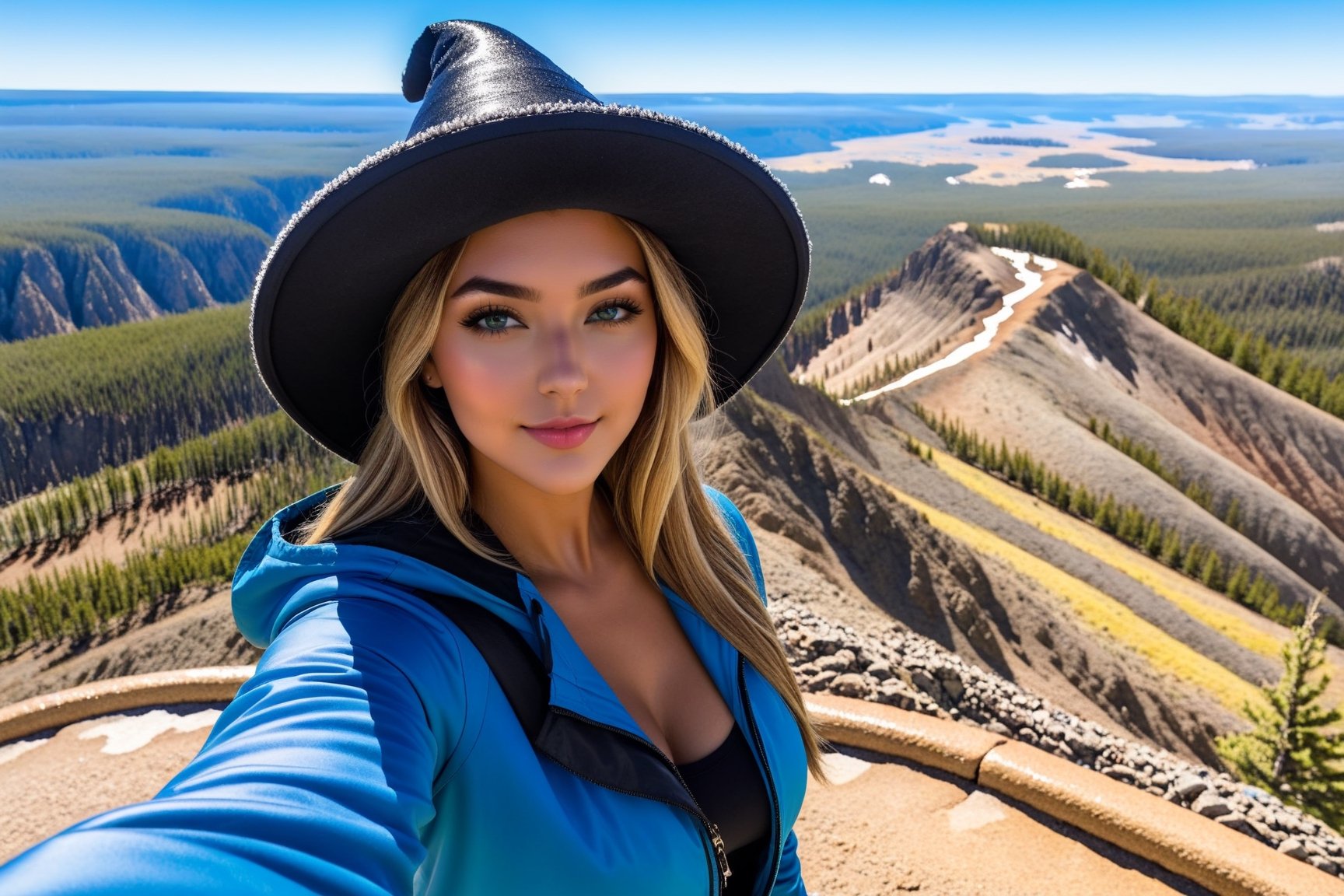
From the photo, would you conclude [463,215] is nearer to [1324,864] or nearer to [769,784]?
[769,784]

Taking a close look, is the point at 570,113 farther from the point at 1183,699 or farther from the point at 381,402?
the point at 1183,699

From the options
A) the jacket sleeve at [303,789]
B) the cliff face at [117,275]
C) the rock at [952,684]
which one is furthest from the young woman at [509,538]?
the cliff face at [117,275]

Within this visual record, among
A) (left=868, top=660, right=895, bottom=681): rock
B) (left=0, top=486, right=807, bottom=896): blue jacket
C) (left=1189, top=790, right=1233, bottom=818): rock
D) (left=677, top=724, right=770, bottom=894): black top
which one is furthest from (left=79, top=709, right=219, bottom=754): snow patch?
(left=1189, top=790, right=1233, bottom=818): rock

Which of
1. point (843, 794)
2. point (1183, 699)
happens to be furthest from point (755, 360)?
point (1183, 699)

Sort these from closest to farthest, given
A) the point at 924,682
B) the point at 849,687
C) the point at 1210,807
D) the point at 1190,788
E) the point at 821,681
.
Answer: the point at 1210,807 → the point at 1190,788 → the point at 849,687 → the point at 821,681 → the point at 924,682

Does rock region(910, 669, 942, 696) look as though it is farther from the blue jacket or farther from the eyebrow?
the eyebrow

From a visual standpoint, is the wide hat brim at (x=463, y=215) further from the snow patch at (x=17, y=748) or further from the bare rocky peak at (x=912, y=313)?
the bare rocky peak at (x=912, y=313)

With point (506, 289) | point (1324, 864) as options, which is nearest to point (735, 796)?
point (506, 289)
